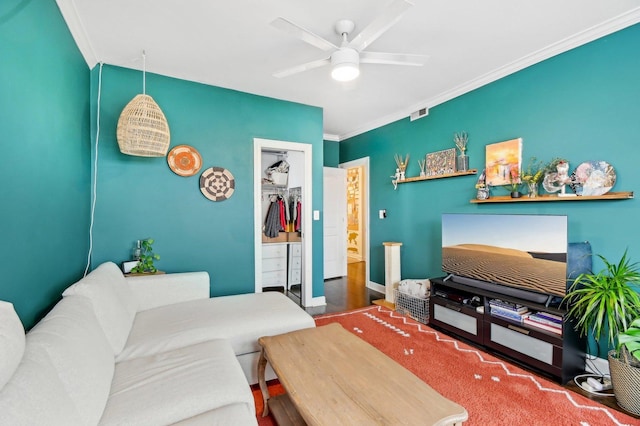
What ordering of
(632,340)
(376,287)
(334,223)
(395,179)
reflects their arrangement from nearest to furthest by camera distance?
(632,340), (395,179), (376,287), (334,223)

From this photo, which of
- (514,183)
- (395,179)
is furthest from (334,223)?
(514,183)

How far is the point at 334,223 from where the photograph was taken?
211 inches

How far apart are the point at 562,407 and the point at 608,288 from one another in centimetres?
82

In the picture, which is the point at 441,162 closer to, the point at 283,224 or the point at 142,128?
the point at 283,224

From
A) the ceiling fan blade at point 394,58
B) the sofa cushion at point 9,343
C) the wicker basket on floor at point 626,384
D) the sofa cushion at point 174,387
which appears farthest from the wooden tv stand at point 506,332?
the sofa cushion at point 9,343

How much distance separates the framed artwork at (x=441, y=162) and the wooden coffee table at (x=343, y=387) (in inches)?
95.9

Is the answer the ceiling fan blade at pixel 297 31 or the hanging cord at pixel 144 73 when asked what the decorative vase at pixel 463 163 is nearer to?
the ceiling fan blade at pixel 297 31

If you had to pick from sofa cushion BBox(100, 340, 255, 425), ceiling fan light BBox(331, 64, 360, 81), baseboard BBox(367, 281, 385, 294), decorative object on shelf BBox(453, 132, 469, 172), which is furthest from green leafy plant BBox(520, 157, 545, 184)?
sofa cushion BBox(100, 340, 255, 425)

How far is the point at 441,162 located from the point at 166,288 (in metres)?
3.22

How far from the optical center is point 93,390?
3.76ft

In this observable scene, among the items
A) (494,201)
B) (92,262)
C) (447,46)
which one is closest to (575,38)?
(447,46)

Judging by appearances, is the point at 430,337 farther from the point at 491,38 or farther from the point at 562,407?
the point at 491,38

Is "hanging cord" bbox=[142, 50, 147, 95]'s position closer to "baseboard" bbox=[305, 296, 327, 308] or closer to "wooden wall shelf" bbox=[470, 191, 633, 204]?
"baseboard" bbox=[305, 296, 327, 308]

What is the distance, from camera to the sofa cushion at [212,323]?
180cm
